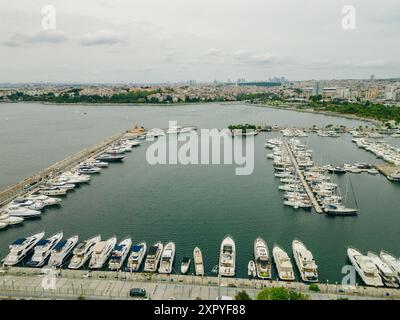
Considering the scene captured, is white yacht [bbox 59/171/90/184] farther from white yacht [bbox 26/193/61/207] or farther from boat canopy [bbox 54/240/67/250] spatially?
boat canopy [bbox 54/240/67/250]

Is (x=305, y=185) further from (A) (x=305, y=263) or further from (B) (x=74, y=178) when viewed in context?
(B) (x=74, y=178)

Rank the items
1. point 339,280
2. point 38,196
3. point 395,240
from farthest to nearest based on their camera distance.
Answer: point 38,196 < point 395,240 < point 339,280

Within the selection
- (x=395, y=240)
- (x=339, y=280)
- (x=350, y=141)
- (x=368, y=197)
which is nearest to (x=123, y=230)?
(x=339, y=280)

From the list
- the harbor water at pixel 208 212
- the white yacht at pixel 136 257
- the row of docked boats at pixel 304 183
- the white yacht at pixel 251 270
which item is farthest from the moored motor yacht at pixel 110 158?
the white yacht at pixel 251 270

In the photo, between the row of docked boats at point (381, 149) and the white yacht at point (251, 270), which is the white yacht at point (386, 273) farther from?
the row of docked boats at point (381, 149)

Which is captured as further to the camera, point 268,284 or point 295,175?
point 295,175
